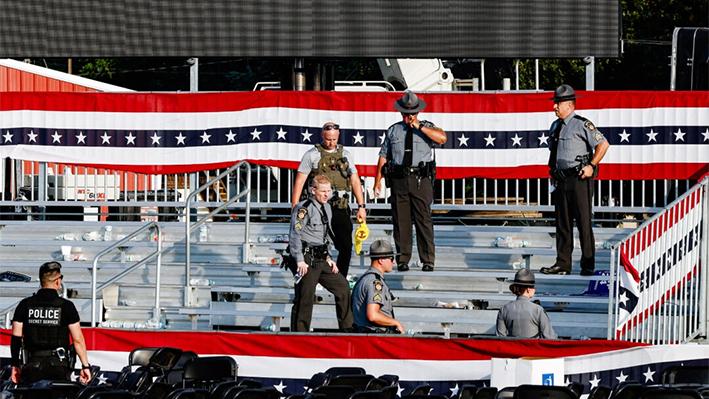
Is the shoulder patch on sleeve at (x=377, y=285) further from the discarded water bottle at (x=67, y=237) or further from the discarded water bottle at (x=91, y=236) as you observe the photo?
the discarded water bottle at (x=67, y=237)

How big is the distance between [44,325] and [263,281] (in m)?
3.65

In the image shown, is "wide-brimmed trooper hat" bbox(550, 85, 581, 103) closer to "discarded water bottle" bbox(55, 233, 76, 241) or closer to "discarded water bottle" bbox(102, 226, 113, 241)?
"discarded water bottle" bbox(102, 226, 113, 241)

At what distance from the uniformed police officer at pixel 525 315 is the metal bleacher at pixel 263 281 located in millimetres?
1116

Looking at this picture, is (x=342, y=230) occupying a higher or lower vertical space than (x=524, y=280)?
higher

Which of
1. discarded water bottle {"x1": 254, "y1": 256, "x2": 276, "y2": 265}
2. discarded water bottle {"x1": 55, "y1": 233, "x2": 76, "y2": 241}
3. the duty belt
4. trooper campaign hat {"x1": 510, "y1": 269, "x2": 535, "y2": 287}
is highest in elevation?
discarded water bottle {"x1": 55, "y1": 233, "x2": 76, "y2": 241}

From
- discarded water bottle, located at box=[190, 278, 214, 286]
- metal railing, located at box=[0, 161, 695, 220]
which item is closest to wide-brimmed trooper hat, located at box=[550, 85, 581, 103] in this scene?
metal railing, located at box=[0, 161, 695, 220]

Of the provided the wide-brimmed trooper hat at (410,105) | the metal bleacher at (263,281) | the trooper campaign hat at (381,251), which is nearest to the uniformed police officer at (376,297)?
the trooper campaign hat at (381,251)

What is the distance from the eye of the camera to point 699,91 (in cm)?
1348

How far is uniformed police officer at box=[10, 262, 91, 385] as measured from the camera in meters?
9.17

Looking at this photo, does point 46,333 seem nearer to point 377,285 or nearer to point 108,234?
point 377,285

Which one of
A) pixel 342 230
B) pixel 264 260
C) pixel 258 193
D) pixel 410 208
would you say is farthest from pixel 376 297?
pixel 258 193

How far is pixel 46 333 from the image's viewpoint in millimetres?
9195

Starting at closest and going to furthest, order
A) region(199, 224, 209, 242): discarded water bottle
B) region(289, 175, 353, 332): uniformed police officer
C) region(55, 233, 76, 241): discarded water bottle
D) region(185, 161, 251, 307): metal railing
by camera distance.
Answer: region(289, 175, 353, 332): uniformed police officer, region(185, 161, 251, 307): metal railing, region(199, 224, 209, 242): discarded water bottle, region(55, 233, 76, 241): discarded water bottle

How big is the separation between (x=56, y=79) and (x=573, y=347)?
14.8 m
